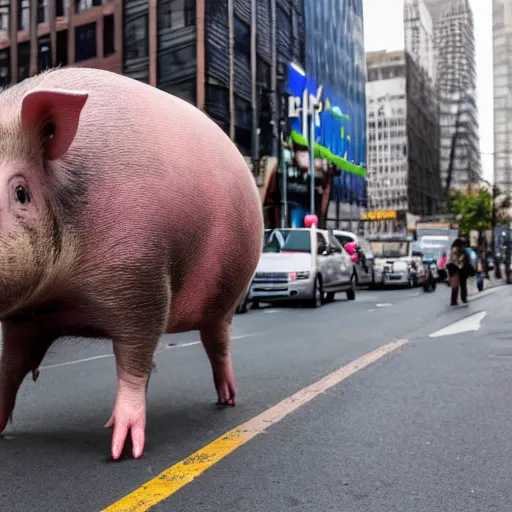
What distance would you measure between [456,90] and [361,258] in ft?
358

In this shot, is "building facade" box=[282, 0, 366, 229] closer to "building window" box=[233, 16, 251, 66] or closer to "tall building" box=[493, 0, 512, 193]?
"building window" box=[233, 16, 251, 66]

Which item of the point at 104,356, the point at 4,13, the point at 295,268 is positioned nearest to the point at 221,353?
the point at 104,356

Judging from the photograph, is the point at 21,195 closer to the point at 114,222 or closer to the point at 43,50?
the point at 114,222

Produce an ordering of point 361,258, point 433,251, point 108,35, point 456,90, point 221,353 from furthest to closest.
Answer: point 456,90, point 433,251, point 108,35, point 361,258, point 221,353

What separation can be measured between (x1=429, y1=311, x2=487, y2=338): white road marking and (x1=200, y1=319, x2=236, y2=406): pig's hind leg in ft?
16.3

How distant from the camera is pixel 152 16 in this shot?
32656mm

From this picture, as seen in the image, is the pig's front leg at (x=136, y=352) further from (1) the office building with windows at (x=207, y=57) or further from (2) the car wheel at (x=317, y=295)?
(1) the office building with windows at (x=207, y=57)

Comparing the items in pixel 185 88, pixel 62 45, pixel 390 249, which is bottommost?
pixel 390 249

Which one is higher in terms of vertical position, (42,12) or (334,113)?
(42,12)

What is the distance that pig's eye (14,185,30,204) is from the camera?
2.74 metres

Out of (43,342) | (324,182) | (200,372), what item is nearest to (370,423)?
(43,342)

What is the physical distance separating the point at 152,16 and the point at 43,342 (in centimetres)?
3082

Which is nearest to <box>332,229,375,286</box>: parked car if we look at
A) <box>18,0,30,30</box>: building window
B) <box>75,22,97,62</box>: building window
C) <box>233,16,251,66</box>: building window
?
<box>233,16,251,66</box>: building window

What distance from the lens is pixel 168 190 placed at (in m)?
3.35
